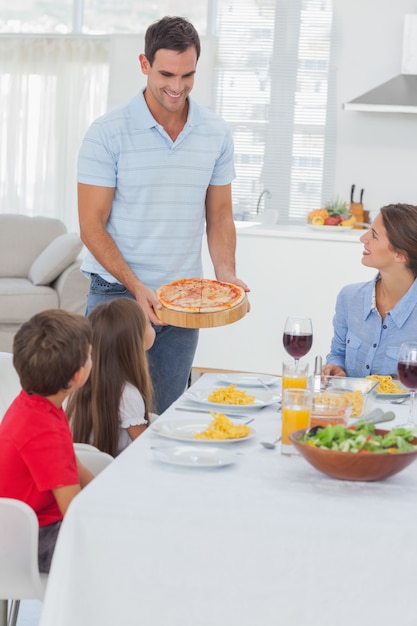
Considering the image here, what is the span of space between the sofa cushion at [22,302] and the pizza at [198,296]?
3504 mm

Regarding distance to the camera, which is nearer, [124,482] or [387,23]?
[124,482]

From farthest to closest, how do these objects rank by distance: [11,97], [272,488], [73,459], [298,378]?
[11,97], [298,378], [73,459], [272,488]

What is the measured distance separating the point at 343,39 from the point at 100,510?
260 inches

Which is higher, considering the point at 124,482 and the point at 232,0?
the point at 232,0

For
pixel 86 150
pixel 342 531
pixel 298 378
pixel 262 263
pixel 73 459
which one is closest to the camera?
pixel 342 531

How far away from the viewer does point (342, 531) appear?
4.56 feet

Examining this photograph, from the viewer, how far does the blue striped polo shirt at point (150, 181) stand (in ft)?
8.81

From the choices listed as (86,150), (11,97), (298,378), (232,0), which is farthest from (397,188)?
(298,378)

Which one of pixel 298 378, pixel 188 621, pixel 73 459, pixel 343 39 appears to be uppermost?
pixel 343 39

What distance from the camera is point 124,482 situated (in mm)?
1520

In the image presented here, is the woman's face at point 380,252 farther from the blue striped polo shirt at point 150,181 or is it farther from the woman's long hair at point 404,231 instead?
the blue striped polo shirt at point 150,181

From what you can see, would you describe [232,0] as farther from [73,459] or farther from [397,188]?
[73,459]

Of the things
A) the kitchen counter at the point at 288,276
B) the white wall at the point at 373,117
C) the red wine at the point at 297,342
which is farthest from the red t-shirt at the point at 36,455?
the white wall at the point at 373,117

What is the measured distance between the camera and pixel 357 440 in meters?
1.54
